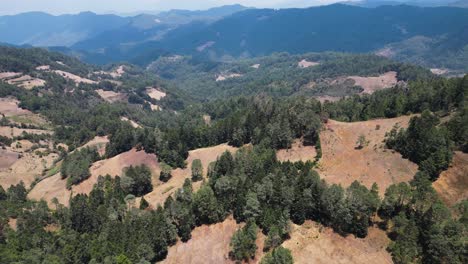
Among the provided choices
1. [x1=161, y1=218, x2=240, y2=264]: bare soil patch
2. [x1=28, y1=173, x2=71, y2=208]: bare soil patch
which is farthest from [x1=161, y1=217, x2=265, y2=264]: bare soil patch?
[x1=28, y1=173, x2=71, y2=208]: bare soil patch

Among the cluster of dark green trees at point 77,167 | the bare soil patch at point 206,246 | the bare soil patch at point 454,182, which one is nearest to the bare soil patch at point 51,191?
the cluster of dark green trees at point 77,167

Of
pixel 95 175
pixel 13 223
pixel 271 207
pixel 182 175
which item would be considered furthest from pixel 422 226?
pixel 13 223

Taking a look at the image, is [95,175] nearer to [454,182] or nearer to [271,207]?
[271,207]

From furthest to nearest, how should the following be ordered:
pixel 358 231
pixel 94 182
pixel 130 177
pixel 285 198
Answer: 1. pixel 94 182
2. pixel 130 177
3. pixel 285 198
4. pixel 358 231

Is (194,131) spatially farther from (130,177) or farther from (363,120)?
(363,120)

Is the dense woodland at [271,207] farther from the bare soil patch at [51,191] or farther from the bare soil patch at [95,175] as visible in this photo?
the bare soil patch at [95,175]

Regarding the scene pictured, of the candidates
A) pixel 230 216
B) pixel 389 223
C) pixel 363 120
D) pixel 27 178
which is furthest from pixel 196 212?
pixel 27 178
